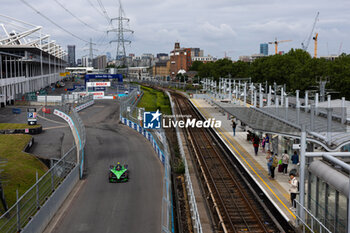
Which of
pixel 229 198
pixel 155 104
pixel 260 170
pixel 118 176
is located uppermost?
pixel 155 104

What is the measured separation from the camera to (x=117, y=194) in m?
17.4

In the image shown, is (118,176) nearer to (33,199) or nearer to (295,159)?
(33,199)

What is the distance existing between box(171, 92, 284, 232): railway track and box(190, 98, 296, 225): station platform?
1.94 ft

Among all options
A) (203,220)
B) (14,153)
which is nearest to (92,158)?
(14,153)

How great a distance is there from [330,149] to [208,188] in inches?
243

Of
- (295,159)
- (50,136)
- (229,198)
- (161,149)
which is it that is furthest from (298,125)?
(50,136)

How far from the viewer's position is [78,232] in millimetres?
13172

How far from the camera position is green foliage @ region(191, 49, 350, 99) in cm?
4528

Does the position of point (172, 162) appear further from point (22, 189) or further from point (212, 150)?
point (22, 189)

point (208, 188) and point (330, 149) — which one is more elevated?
point (330, 149)

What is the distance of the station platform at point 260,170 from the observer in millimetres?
15938

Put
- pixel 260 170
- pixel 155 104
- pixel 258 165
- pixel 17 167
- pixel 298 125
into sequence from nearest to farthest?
pixel 298 125, pixel 17 167, pixel 260 170, pixel 258 165, pixel 155 104

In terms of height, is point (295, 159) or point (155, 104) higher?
point (155, 104)

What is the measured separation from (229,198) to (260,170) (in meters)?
4.48
